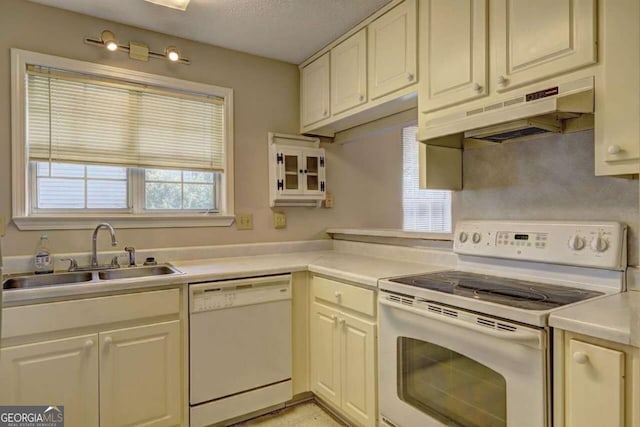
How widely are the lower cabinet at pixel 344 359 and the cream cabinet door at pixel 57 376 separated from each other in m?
1.15

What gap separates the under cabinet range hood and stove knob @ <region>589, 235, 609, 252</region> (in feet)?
1.56

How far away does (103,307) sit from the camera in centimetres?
177

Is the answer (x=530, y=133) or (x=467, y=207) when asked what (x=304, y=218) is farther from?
(x=530, y=133)

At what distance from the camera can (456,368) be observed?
148cm

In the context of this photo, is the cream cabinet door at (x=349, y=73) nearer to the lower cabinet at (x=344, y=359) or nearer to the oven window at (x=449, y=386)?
the lower cabinet at (x=344, y=359)

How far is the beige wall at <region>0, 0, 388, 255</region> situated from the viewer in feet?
6.77

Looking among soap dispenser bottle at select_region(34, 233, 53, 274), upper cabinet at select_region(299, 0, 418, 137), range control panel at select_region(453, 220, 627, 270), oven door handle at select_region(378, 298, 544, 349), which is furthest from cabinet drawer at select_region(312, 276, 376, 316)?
soap dispenser bottle at select_region(34, 233, 53, 274)

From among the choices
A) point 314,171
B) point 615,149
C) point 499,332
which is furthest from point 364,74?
point 499,332

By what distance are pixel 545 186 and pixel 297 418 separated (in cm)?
184

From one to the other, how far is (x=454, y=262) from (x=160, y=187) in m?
1.93

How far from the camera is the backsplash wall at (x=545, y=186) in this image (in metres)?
1.50

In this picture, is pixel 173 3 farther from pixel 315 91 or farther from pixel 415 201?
pixel 415 201

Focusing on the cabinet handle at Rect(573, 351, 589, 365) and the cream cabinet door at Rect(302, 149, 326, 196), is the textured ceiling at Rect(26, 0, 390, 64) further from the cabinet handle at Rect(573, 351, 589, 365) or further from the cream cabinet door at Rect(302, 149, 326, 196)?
the cabinet handle at Rect(573, 351, 589, 365)

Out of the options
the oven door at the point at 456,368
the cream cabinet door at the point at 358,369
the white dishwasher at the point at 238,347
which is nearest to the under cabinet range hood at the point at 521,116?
the oven door at the point at 456,368
